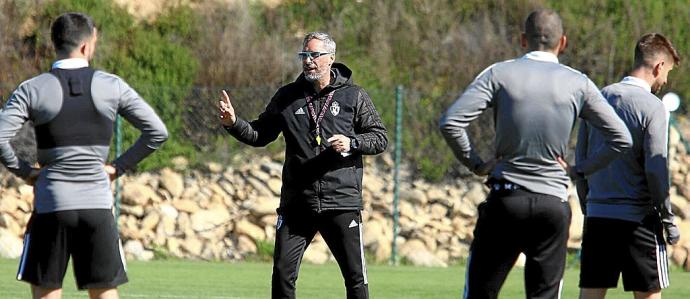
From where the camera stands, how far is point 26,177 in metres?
7.04

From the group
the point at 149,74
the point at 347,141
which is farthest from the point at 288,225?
the point at 149,74

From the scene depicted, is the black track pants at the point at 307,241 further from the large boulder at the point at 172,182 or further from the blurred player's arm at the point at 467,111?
the large boulder at the point at 172,182

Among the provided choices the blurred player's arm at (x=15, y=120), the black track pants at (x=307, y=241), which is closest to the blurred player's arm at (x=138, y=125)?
the blurred player's arm at (x=15, y=120)

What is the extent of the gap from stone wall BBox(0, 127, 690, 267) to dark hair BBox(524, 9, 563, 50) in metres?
10.5

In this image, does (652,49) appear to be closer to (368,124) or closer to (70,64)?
(368,124)

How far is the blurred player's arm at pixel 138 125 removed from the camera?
6.88 metres

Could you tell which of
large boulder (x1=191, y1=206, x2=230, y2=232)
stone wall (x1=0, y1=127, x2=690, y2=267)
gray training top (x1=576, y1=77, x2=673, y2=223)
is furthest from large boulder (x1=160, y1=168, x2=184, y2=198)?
gray training top (x1=576, y1=77, x2=673, y2=223)

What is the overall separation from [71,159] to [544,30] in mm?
2497

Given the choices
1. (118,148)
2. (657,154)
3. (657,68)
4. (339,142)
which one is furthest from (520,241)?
(118,148)

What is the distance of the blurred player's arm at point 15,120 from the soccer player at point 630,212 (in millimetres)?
3173

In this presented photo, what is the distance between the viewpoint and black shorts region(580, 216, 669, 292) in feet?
25.4

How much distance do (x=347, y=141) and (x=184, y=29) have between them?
1409cm

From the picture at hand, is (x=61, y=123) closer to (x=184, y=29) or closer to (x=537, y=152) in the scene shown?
(x=537, y=152)

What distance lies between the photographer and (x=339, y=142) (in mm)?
8352
